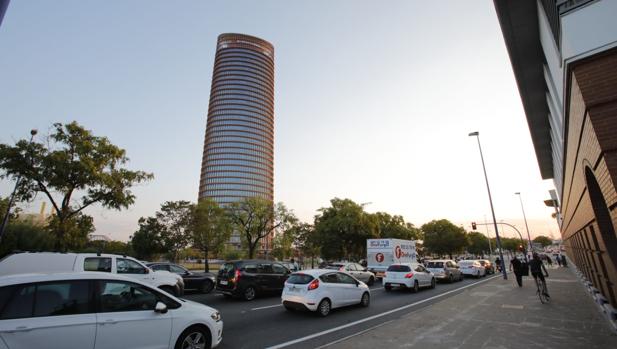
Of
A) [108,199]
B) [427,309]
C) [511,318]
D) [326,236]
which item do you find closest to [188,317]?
[427,309]

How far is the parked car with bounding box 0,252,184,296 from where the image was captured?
25.5ft

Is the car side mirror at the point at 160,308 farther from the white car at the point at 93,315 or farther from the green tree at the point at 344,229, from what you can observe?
the green tree at the point at 344,229

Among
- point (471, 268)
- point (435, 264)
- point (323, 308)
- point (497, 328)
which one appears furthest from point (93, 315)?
point (471, 268)

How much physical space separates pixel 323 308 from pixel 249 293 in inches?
175

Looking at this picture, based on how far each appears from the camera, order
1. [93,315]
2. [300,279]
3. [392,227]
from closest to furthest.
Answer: [93,315] → [300,279] → [392,227]

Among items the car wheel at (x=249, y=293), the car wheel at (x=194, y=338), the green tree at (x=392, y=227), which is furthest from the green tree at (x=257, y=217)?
the car wheel at (x=194, y=338)

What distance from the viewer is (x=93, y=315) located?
4.23 metres

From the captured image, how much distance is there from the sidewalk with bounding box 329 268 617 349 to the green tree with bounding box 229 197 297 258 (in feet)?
114

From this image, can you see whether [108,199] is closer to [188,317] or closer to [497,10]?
[188,317]

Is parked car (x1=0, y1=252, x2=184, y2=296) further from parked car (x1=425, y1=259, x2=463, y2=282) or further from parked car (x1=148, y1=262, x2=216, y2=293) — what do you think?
parked car (x1=425, y1=259, x2=463, y2=282)

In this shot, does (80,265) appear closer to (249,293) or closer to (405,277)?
(249,293)

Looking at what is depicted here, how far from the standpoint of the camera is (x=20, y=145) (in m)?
17.1

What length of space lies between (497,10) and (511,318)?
326 inches

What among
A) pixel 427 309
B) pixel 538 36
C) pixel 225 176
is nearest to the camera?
pixel 538 36
